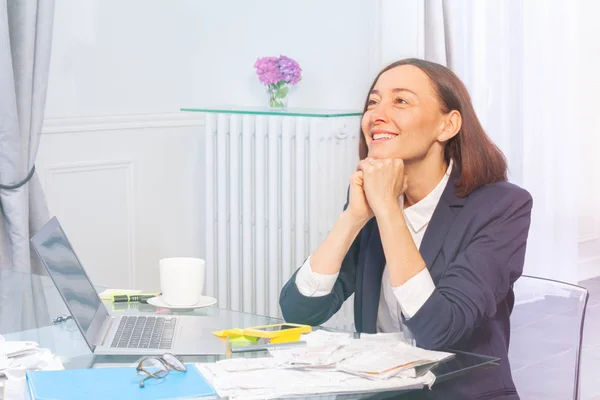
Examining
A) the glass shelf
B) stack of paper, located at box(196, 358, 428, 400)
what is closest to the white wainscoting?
the glass shelf

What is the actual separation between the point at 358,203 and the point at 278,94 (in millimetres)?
1889

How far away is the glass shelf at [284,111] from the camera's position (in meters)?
3.52

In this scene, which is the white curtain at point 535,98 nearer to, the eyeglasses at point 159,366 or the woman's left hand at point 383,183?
the woman's left hand at point 383,183

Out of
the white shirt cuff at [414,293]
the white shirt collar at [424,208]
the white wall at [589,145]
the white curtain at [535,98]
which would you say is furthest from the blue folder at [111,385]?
the white wall at [589,145]

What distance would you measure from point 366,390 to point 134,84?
2587 mm

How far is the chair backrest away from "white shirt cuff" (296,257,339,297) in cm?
37

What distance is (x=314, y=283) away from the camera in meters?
1.92

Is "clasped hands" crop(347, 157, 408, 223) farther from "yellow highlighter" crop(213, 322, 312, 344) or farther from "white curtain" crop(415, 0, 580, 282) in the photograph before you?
"white curtain" crop(415, 0, 580, 282)

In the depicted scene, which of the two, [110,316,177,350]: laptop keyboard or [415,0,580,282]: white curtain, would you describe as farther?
[415,0,580,282]: white curtain

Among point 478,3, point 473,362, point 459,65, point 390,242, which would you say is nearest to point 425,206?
point 390,242

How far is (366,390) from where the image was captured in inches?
54.0

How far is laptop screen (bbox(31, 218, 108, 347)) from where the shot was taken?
5.33ft

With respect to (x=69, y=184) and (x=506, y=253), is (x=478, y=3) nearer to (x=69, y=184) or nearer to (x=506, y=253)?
(x=69, y=184)

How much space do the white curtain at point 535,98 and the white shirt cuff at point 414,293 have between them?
212 centimetres
